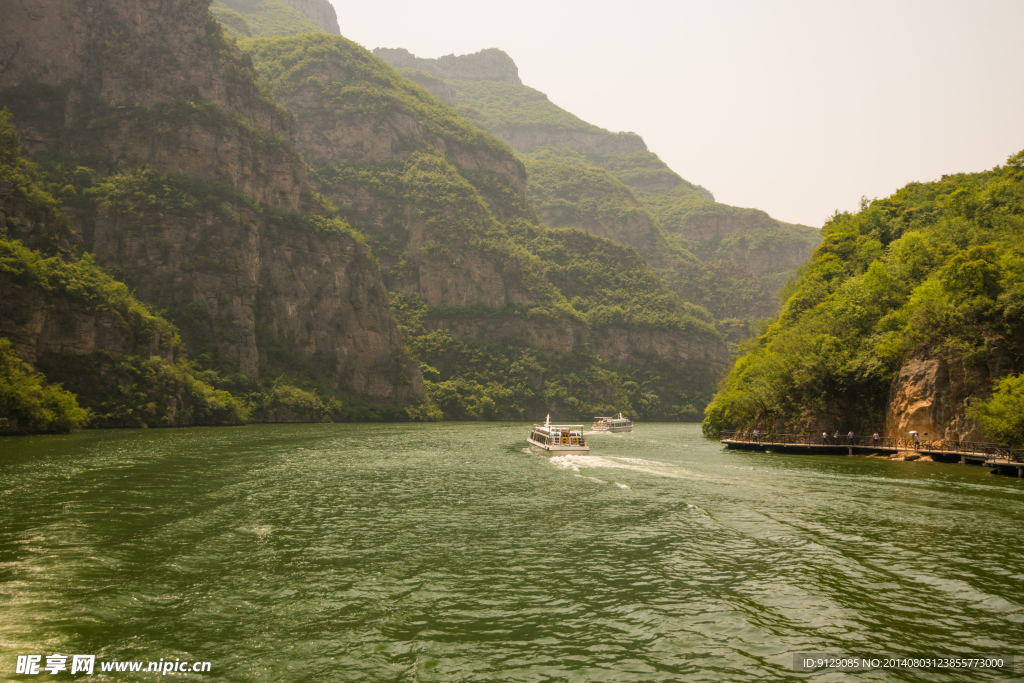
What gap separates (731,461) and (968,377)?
2105 cm

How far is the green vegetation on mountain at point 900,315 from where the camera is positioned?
170ft

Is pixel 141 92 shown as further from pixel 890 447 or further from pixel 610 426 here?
pixel 890 447

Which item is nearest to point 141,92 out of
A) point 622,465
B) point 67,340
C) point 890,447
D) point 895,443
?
point 67,340

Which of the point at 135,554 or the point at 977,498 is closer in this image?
the point at 135,554

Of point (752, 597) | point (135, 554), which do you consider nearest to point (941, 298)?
point (752, 597)

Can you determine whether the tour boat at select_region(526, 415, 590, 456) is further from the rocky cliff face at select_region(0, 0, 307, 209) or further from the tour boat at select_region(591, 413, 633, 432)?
the rocky cliff face at select_region(0, 0, 307, 209)

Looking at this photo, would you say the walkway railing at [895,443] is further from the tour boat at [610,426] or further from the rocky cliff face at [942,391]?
the tour boat at [610,426]

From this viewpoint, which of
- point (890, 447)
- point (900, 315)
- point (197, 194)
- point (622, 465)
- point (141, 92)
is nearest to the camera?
point (622, 465)

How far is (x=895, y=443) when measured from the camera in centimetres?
6047

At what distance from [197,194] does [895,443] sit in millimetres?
127952

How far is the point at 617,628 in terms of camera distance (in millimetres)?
17656

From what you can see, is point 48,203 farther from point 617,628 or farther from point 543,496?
point 617,628

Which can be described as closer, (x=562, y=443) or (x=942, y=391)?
(x=942, y=391)

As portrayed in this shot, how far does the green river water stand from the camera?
1579 centimetres
